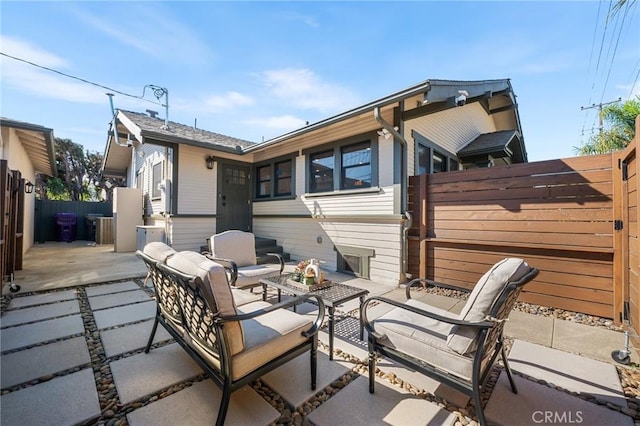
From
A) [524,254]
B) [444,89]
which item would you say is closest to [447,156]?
[444,89]

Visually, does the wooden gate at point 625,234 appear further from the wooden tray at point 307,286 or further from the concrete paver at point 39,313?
the concrete paver at point 39,313

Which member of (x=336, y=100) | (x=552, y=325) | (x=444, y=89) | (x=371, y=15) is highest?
(x=371, y=15)

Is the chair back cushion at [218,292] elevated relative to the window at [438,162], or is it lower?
lower

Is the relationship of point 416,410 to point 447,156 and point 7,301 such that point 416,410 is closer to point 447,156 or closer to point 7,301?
point 7,301

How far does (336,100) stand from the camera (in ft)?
23.9

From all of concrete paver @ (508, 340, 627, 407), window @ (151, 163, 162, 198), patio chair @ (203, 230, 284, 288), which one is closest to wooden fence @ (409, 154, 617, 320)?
concrete paver @ (508, 340, 627, 407)

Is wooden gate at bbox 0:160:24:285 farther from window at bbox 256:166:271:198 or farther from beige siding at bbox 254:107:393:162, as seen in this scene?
window at bbox 256:166:271:198

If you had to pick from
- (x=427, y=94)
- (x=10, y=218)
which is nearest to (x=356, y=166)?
(x=427, y=94)

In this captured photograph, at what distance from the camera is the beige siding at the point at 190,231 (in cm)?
645

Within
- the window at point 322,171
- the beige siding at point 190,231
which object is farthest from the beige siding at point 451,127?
the beige siding at point 190,231

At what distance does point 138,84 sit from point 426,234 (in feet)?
29.1

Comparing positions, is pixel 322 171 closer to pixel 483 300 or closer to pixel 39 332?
pixel 483 300

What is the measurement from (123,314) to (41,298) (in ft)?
5.42

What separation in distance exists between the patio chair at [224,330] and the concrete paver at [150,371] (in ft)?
0.93
